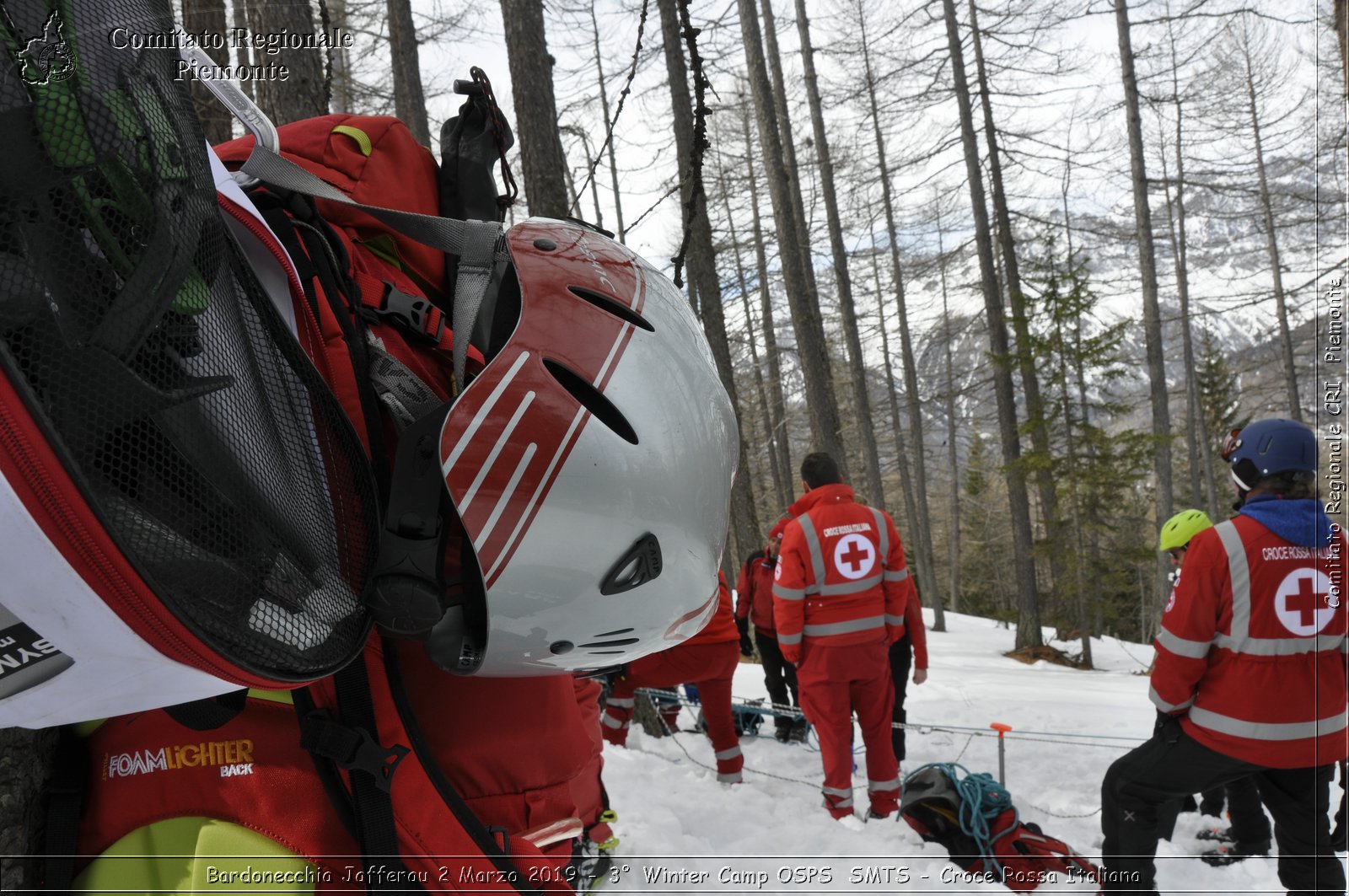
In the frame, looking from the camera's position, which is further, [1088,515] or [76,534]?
[1088,515]

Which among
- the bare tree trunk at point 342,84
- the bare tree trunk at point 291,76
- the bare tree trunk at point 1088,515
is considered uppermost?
the bare tree trunk at point 342,84

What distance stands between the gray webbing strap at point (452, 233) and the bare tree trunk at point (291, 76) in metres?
3.07

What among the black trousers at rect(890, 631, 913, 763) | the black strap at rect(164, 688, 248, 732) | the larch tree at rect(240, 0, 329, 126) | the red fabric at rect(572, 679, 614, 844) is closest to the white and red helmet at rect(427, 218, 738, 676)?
the black strap at rect(164, 688, 248, 732)

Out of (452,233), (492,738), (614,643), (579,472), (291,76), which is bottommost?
(492,738)

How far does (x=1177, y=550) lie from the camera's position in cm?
551

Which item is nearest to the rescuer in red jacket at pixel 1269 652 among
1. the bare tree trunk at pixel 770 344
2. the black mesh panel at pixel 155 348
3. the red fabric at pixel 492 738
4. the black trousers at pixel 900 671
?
the black trousers at pixel 900 671

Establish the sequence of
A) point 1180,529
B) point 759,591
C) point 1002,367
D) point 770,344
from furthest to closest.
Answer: point 770,344 → point 1002,367 → point 759,591 → point 1180,529

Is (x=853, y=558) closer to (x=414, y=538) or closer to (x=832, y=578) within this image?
(x=832, y=578)

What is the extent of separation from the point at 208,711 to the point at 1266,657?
390cm

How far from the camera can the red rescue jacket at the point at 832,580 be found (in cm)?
518

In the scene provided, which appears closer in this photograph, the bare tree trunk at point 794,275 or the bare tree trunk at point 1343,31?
the bare tree trunk at point 1343,31

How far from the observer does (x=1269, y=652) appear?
336 cm

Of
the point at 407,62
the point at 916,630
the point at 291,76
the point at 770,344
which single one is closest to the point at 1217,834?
the point at 916,630

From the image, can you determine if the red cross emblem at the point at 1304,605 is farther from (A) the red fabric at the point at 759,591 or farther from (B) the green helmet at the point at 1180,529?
(A) the red fabric at the point at 759,591
